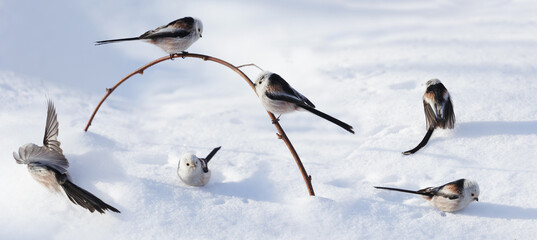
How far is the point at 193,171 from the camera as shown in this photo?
300 centimetres

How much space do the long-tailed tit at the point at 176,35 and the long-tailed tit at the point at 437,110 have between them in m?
1.56

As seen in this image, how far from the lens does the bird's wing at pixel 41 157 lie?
2.88 m

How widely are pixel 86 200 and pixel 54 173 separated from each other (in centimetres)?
25

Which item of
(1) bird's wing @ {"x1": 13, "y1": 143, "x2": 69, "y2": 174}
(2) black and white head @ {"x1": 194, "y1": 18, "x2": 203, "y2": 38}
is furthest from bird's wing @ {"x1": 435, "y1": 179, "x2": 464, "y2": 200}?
(1) bird's wing @ {"x1": 13, "y1": 143, "x2": 69, "y2": 174}

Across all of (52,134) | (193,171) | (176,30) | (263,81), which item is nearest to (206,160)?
(193,171)

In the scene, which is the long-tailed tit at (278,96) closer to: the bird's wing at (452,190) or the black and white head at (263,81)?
the black and white head at (263,81)

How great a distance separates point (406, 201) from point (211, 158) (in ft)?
3.81

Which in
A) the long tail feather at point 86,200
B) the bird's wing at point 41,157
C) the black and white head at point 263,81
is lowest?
the long tail feather at point 86,200

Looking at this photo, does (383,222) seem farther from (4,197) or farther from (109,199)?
(4,197)

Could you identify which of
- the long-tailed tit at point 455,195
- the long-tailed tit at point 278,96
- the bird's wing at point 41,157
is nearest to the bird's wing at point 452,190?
the long-tailed tit at point 455,195

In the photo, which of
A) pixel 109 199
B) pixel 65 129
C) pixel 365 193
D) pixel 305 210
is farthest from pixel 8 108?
pixel 365 193

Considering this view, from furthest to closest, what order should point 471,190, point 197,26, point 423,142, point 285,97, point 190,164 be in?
point 423,142
point 197,26
point 190,164
point 471,190
point 285,97

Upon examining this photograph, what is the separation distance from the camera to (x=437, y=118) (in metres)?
3.59

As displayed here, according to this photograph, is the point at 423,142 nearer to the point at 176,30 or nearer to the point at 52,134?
the point at 176,30
